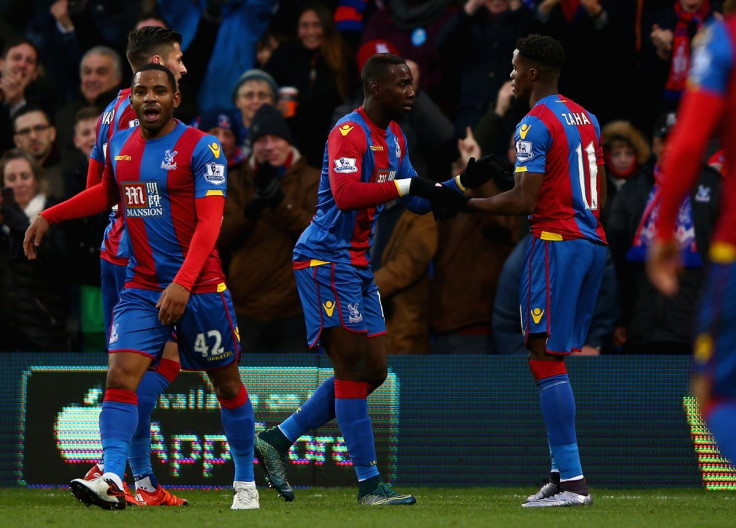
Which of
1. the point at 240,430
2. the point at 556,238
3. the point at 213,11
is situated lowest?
the point at 240,430

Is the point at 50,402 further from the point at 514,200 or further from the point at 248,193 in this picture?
the point at 514,200

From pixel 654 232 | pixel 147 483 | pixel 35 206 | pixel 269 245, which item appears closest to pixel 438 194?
pixel 147 483

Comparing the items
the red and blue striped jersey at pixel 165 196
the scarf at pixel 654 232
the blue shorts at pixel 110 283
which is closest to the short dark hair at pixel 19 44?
the blue shorts at pixel 110 283

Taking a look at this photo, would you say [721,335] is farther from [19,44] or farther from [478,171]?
[19,44]

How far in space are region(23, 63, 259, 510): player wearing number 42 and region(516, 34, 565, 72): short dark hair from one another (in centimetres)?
191

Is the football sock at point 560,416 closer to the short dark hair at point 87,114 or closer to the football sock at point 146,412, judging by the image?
the football sock at point 146,412

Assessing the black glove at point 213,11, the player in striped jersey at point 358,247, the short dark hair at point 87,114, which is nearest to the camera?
the player in striped jersey at point 358,247

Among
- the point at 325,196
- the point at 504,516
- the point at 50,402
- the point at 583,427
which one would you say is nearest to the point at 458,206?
the point at 325,196

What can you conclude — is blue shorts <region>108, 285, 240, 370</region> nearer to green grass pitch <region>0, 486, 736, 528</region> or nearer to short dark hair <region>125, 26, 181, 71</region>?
green grass pitch <region>0, 486, 736, 528</region>

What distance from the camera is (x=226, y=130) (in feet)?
35.4

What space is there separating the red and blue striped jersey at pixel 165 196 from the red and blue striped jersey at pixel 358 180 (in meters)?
0.66

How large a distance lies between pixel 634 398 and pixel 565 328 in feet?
6.36

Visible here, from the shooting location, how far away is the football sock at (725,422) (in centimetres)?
397

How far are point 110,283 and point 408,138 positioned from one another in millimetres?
3609
